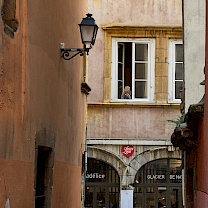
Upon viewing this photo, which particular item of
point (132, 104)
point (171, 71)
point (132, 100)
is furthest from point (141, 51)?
point (132, 104)

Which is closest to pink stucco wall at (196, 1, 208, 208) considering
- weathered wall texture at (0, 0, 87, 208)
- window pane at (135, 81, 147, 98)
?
weathered wall texture at (0, 0, 87, 208)

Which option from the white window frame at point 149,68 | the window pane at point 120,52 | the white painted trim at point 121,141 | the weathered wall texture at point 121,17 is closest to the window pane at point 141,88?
the white window frame at point 149,68

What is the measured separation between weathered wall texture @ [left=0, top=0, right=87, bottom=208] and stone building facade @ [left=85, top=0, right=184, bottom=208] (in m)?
6.16

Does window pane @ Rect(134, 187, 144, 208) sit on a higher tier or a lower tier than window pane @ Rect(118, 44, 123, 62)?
lower

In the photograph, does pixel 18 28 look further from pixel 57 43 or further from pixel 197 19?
pixel 197 19

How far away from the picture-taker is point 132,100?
761 inches

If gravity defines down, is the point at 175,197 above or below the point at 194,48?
below

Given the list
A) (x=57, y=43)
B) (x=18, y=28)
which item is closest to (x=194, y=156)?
(x=57, y=43)

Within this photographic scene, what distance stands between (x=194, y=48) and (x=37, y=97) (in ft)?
18.4

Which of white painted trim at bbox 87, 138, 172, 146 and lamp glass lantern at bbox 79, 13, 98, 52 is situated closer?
lamp glass lantern at bbox 79, 13, 98, 52

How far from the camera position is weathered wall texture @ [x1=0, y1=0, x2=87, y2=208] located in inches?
281

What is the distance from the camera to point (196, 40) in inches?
531

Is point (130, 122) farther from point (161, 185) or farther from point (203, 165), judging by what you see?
point (203, 165)

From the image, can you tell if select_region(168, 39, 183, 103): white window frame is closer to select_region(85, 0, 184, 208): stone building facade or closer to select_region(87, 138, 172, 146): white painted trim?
select_region(85, 0, 184, 208): stone building facade
